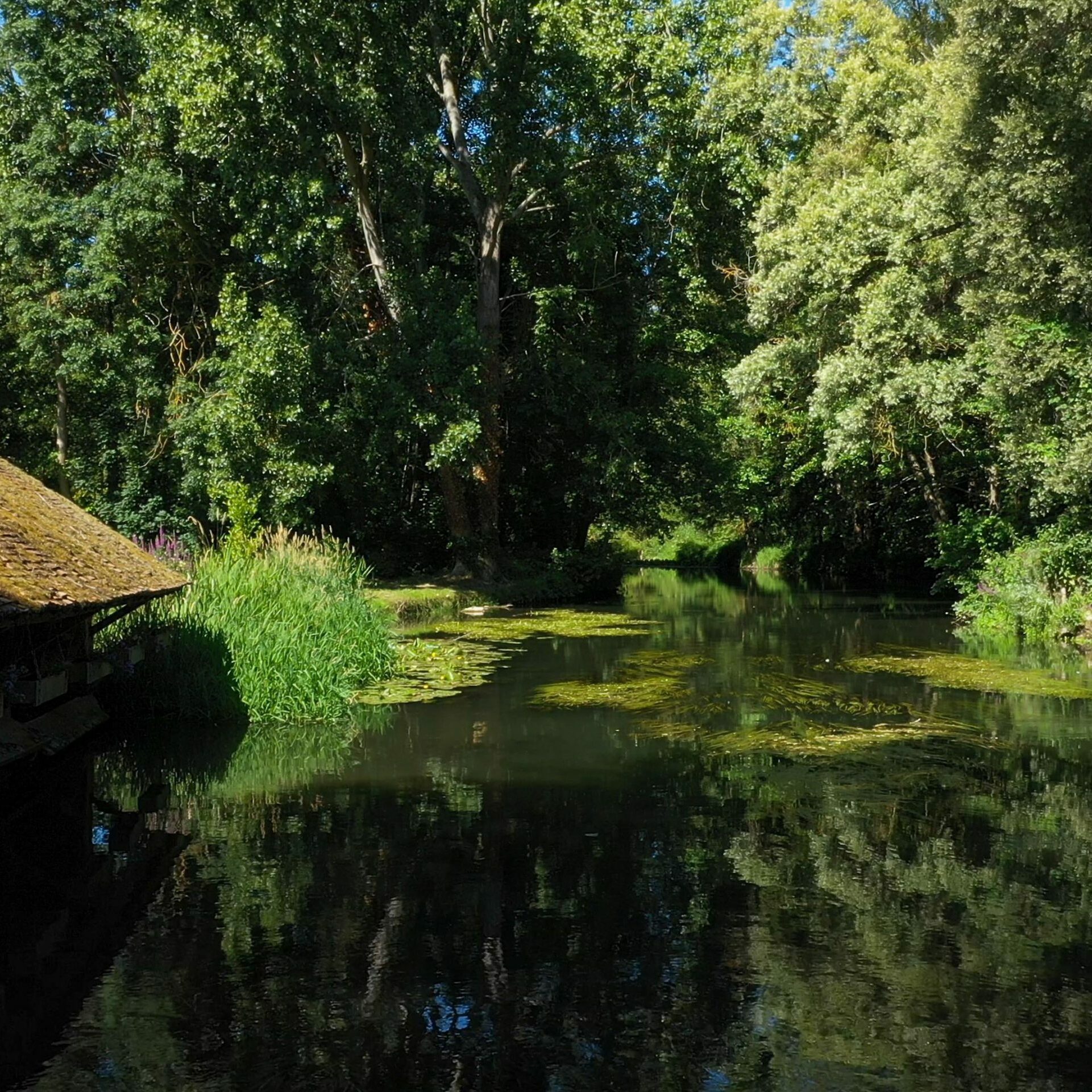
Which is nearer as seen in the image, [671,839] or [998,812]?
[671,839]

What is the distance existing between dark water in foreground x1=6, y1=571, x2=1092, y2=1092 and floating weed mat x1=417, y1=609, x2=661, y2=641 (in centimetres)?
755

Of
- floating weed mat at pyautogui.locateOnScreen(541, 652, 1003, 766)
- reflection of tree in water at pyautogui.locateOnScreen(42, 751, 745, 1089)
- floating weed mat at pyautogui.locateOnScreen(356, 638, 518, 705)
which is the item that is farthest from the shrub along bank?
reflection of tree in water at pyautogui.locateOnScreen(42, 751, 745, 1089)

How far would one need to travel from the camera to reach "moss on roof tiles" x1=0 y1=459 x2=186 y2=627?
8.85 meters

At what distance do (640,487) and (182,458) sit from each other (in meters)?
11.1

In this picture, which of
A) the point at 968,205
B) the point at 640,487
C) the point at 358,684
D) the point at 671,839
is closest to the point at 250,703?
the point at 358,684

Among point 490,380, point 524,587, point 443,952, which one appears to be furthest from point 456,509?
point 443,952

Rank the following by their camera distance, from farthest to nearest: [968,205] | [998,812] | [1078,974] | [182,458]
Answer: [182,458] → [968,205] → [998,812] → [1078,974]

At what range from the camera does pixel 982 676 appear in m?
15.5

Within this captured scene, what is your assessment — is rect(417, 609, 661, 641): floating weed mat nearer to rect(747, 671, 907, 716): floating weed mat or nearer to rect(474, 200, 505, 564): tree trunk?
rect(474, 200, 505, 564): tree trunk

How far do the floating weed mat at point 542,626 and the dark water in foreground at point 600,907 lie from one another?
7.55 metres

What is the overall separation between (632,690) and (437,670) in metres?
2.84

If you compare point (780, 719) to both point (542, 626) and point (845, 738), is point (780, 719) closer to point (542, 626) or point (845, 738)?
point (845, 738)

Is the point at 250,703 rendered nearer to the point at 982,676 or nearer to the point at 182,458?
the point at 982,676

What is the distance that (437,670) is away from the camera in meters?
16.0
